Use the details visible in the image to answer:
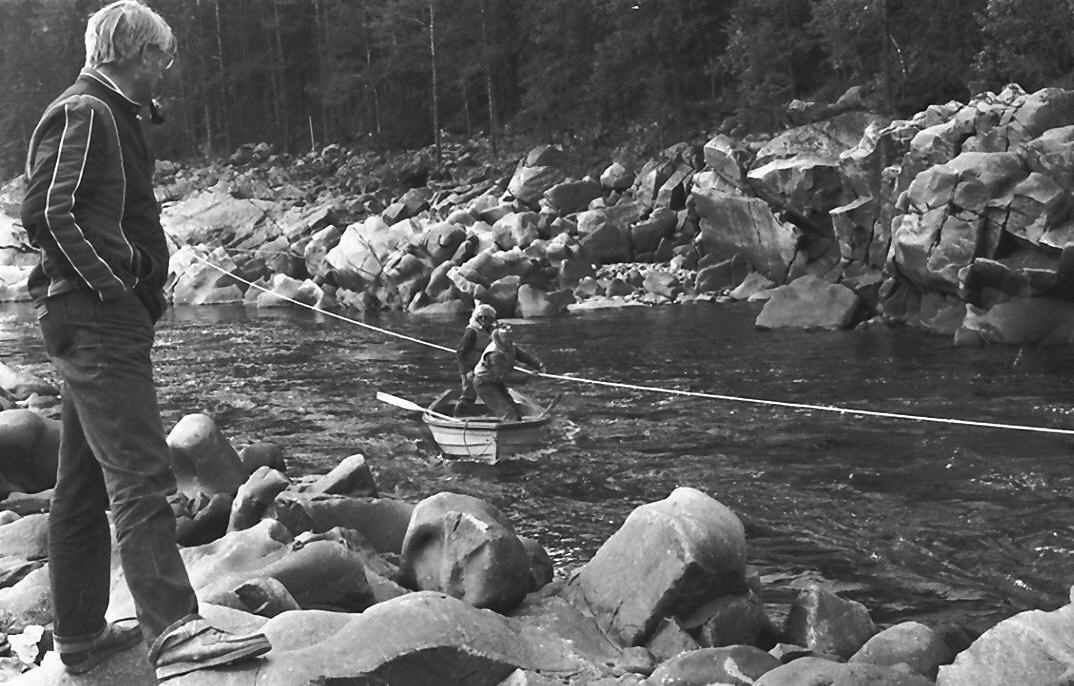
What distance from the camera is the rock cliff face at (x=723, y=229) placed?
1959 centimetres

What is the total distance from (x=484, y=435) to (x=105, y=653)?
8377 mm

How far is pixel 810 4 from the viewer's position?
3791cm

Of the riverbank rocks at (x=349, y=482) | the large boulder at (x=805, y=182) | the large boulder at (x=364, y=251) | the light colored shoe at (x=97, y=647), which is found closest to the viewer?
the light colored shoe at (x=97, y=647)

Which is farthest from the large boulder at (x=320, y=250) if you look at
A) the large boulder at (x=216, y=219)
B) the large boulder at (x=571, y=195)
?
the large boulder at (x=571, y=195)

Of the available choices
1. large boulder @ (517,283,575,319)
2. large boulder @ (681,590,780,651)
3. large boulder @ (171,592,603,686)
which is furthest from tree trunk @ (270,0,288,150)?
large boulder @ (171,592,603,686)

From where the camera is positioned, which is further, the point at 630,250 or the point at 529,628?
the point at 630,250

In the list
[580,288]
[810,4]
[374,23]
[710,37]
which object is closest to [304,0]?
[374,23]

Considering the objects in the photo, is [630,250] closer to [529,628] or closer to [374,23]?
[374,23]

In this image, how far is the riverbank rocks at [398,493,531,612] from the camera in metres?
6.14

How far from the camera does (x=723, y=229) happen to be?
29.8m

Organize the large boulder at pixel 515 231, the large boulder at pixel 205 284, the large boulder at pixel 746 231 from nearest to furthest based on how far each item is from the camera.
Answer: the large boulder at pixel 746 231
the large boulder at pixel 515 231
the large boulder at pixel 205 284

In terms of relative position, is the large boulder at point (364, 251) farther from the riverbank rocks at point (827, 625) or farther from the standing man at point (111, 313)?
the standing man at point (111, 313)

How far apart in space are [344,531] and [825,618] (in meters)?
3.04

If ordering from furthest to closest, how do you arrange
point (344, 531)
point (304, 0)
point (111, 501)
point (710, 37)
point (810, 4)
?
point (304, 0), point (710, 37), point (810, 4), point (344, 531), point (111, 501)
